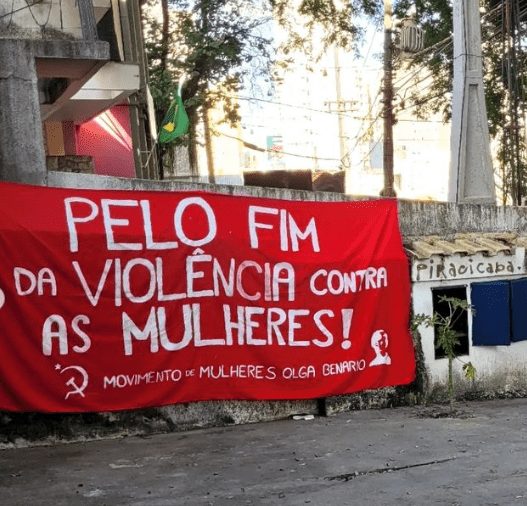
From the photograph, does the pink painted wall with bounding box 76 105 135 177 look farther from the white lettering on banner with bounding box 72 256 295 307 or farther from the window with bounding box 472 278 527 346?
the window with bounding box 472 278 527 346

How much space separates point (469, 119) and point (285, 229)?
409cm

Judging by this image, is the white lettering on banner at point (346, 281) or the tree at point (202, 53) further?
the tree at point (202, 53)

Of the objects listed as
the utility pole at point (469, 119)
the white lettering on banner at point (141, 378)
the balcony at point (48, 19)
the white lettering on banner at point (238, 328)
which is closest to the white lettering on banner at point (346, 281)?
the white lettering on banner at point (238, 328)

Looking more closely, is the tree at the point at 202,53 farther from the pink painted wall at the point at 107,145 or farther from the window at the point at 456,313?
the window at the point at 456,313

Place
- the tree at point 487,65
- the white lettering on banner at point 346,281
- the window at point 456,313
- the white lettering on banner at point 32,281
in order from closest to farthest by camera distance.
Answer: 1. the white lettering on banner at point 32,281
2. the white lettering on banner at point 346,281
3. the window at point 456,313
4. the tree at point 487,65

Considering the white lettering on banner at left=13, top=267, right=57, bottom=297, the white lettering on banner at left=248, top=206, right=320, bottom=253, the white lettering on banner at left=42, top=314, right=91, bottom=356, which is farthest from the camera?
the white lettering on banner at left=248, top=206, right=320, bottom=253

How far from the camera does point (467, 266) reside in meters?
9.47

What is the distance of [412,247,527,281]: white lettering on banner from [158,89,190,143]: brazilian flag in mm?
6580

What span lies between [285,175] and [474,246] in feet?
15.2

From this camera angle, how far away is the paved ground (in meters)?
5.90

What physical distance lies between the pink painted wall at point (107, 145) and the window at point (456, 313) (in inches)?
326

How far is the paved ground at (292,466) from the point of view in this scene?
19.4 ft

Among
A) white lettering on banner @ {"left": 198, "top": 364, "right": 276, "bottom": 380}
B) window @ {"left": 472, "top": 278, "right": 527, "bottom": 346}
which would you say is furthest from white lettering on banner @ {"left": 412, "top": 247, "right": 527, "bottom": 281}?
white lettering on banner @ {"left": 198, "top": 364, "right": 276, "bottom": 380}

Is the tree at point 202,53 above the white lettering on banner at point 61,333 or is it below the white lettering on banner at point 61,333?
above
